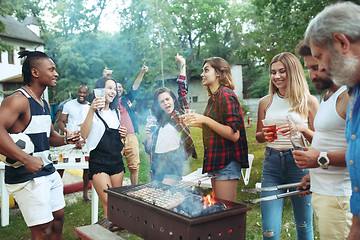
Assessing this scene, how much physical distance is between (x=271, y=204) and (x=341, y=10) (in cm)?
188

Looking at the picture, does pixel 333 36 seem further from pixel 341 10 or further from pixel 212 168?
pixel 212 168

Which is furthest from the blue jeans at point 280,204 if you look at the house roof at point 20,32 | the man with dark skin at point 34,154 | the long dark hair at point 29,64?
the house roof at point 20,32

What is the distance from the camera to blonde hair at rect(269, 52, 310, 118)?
107 inches

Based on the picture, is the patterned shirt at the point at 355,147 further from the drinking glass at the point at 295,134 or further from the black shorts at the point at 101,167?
the black shorts at the point at 101,167

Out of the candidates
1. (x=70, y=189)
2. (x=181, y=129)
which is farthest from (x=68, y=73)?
(x=181, y=129)

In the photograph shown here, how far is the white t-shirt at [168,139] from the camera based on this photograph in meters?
3.46

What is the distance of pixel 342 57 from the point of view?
1.36 m

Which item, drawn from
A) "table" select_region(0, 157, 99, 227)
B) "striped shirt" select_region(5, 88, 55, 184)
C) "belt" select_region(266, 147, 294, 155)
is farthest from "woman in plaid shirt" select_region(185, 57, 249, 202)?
"table" select_region(0, 157, 99, 227)

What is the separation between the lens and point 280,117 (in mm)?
2791

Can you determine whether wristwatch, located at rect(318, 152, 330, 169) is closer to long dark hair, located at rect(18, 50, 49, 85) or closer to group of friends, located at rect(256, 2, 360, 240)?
group of friends, located at rect(256, 2, 360, 240)

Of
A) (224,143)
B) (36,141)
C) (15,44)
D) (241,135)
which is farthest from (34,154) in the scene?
(15,44)

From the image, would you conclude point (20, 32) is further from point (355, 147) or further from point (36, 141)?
point (355, 147)

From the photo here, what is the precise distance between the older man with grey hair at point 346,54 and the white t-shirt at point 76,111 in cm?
500

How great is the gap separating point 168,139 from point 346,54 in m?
2.37
